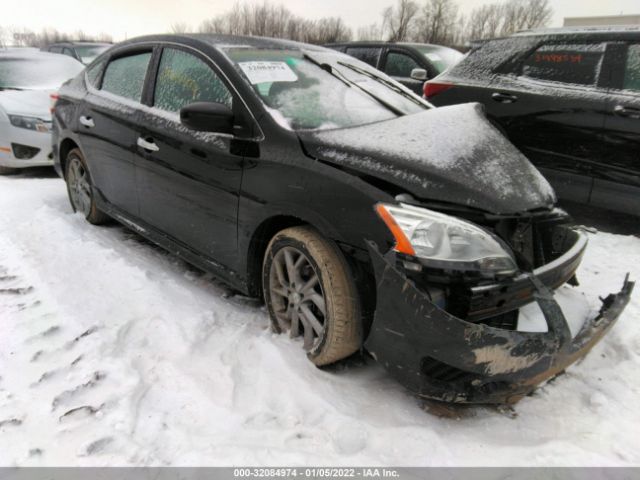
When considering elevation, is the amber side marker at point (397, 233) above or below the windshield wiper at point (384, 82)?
below

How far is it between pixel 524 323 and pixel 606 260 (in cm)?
205

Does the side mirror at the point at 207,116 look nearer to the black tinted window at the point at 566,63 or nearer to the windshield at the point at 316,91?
the windshield at the point at 316,91

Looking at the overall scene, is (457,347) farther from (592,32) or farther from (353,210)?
(592,32)

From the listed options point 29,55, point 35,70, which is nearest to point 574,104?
point 35,70

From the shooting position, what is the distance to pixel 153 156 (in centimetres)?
310

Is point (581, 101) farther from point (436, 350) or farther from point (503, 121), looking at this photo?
point (436, 350)

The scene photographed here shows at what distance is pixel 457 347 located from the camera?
1.79 meters

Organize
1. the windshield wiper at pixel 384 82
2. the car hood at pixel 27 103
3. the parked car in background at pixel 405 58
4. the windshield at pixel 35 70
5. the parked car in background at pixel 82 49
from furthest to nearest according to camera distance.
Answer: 1. the parked car in background at pixel 82 49
2. the parked car in background at pixel 405 58
3. the windshield at pixel 35 70
4. the car hood at pixel 27 103
5. the windshield wiper at pixel 384 82

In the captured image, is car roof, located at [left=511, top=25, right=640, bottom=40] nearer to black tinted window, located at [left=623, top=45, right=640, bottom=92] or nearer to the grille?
black tinted window, located at [left=623, top=45, right=640, bottom=92]

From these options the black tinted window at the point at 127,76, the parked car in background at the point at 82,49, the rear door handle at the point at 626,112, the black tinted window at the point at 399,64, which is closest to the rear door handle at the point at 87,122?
the black tinted window at the point at 127,76

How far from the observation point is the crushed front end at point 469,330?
70.8 inches

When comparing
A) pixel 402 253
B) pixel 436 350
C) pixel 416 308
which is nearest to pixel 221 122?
pixel 402 253

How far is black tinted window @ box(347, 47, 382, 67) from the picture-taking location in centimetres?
749

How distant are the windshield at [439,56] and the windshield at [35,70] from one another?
18.1 feet
